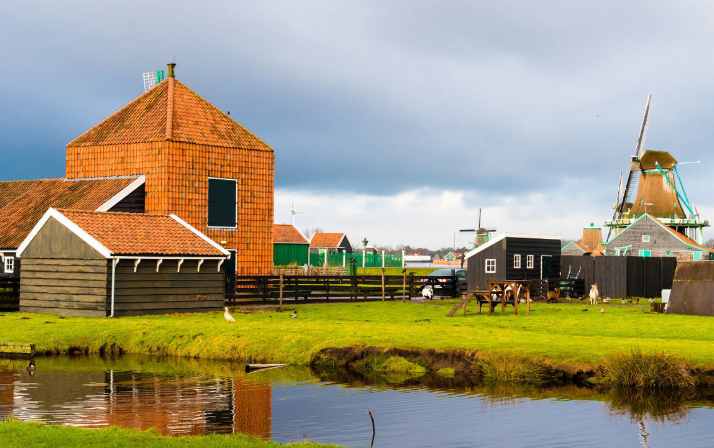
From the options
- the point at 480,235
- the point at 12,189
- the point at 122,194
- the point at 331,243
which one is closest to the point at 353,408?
the point at 122,194

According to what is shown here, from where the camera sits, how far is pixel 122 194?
38594 millimetres

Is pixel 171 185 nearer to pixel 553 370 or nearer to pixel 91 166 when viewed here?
pixel 91 166

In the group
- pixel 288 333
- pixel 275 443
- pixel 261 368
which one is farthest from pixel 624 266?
pixel 275 443

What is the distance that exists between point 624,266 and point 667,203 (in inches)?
2091

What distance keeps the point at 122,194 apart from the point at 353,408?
25.5 m

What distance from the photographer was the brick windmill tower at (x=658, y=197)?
3656 inches

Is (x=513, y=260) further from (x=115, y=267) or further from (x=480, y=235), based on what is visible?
(x=480, y=235)

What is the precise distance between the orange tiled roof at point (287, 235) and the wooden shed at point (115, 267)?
59989 mm

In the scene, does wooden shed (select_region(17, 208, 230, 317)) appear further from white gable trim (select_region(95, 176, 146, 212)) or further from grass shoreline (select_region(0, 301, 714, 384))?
white gable trim (select_region(95, 176, 146, 212))

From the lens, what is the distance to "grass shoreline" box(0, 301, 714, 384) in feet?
67.1

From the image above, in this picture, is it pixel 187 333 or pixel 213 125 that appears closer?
pixel 187 333

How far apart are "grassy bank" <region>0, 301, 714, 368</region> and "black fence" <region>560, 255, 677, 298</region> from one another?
14.9 metres

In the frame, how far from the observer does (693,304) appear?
107 ft

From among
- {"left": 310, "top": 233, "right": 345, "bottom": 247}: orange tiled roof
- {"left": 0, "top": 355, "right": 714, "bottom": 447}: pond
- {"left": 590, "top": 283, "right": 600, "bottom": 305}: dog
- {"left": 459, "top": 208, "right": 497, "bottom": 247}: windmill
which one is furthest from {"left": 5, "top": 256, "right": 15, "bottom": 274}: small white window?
{"left": 310, "top": 233, "right": 345, "bottom": 247}: orange tiled roof
